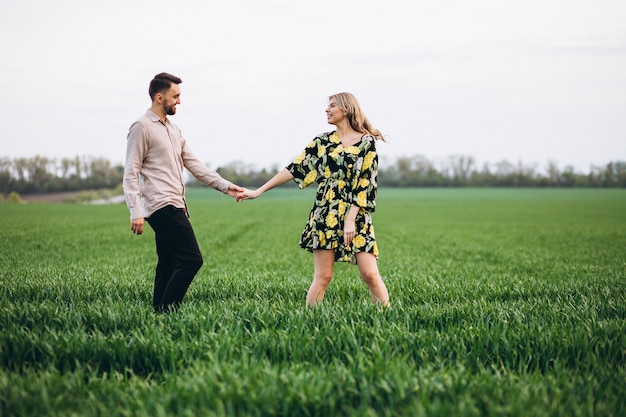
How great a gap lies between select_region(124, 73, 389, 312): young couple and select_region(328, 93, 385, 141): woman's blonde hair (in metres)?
0.01

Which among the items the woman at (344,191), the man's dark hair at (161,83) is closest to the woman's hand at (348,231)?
the woman at (344,191)

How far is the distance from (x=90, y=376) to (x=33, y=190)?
104494 mm

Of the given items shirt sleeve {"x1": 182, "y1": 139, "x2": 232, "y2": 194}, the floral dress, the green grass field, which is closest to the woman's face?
the floral dress

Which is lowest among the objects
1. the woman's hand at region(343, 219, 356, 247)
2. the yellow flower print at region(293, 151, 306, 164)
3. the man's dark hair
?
the woman's hand at region(343, 219, 356, 247)

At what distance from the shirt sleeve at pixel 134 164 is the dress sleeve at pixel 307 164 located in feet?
5.28

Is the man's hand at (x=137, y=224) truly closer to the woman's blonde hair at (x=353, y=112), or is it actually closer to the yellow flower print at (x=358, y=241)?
the yellow flower print at (x=358, y=241)

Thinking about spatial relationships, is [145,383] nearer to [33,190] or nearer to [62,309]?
[62,309]

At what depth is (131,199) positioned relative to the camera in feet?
17.4

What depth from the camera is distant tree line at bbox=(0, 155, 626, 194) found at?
314 feet

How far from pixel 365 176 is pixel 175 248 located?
222 cm

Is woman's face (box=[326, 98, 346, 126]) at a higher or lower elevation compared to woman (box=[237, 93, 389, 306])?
higher

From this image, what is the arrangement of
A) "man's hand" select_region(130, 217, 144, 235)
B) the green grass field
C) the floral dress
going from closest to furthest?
the green grass field → "man's hand" select_region(130, 217, 144, 235) → the floral dress

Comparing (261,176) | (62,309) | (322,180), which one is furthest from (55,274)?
(261,176)

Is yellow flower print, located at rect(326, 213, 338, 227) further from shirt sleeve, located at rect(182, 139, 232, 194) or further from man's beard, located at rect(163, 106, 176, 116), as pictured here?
man's beard, located at rect(163, 106, 176, 116)
